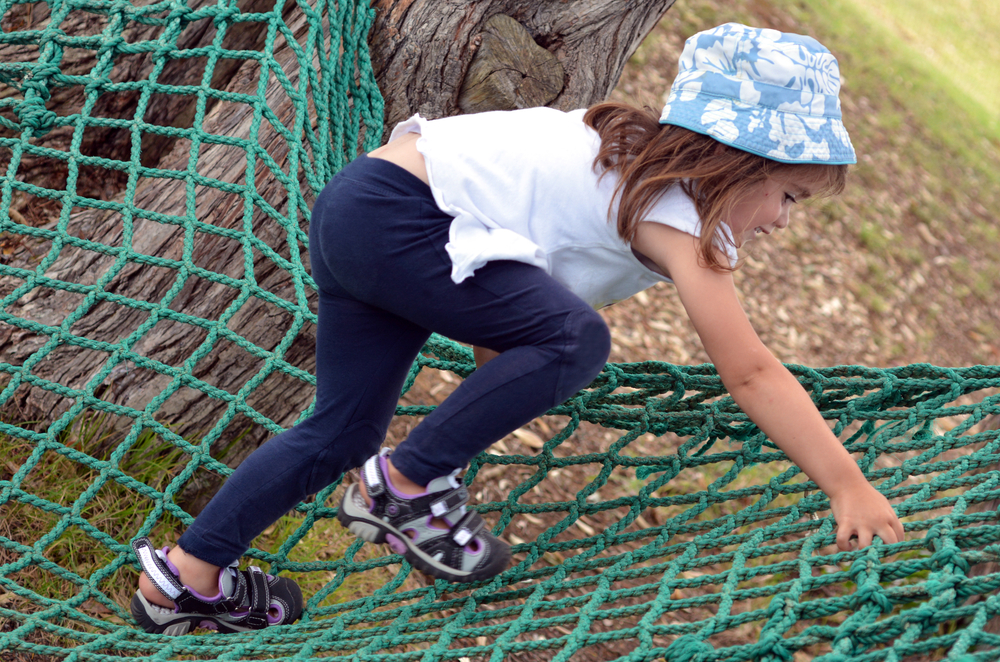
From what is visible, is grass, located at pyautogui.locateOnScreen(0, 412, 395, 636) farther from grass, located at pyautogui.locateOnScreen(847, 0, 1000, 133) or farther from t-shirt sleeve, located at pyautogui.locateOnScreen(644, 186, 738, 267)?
grass, located at pyautogui.locateOnScreen(847, 0, 1000, 133)

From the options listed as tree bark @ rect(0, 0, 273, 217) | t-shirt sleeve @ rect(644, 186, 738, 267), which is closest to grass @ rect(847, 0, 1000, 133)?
tree bark @ rect(0, 0, 273, 217)

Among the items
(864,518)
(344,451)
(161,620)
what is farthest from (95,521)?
(864,518)

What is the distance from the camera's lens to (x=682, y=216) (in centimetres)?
113

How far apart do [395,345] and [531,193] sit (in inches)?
12.8

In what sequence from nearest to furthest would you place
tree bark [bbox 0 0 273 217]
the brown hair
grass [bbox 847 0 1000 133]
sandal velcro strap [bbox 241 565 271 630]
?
the brown hair, sandal velcro strap [bbox 241 565 271 630], tree bark [bbox 0 0 273 217], grass [bbox 847 0 1000 133]

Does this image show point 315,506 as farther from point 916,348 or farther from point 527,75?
point 916,348

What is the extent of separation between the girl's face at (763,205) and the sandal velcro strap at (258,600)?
97cm

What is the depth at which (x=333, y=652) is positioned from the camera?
4.77 ft

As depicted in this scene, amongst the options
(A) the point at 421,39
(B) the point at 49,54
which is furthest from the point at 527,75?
(B) the point at 49,54

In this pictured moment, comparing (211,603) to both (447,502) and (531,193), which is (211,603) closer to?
(447,502)

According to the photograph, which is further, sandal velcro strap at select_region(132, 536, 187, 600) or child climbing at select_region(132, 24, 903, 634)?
sandal velcro strap at select_region(132, 536, 187, 600)

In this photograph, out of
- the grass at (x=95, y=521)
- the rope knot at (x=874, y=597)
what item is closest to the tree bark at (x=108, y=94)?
the grass at (x=95, y=521)

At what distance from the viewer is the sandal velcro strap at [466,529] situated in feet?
3.99

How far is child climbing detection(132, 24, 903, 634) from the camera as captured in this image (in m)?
1.13
